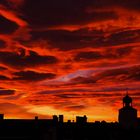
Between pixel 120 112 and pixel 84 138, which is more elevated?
pixel 120 112

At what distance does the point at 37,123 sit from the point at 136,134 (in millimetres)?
16592

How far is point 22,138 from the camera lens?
88.6m

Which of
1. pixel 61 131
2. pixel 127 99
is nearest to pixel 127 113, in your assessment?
pixel 127 99

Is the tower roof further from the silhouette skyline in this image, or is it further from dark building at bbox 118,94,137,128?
the silhouette skyline

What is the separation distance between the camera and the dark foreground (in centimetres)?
8119

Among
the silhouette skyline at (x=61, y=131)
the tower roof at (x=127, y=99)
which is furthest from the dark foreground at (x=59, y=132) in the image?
the tower roof at (x=127, y=99)

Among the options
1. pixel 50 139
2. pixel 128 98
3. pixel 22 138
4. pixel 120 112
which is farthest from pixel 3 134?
pixel 120 112

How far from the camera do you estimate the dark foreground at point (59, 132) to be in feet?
266

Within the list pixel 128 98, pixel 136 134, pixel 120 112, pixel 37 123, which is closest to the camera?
pixel 136 134

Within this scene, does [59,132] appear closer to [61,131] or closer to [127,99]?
[61,131]

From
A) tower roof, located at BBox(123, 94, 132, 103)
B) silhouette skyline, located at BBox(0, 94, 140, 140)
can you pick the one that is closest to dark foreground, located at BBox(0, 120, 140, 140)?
silhouette skyline, located at BBox(0, 94, 140, 140)

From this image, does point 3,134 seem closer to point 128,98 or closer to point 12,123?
point 12,123

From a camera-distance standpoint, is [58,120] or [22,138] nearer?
[22,138]

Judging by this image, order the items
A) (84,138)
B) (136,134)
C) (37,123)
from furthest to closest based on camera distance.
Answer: (37,123) → (136,134) → (84,138)
